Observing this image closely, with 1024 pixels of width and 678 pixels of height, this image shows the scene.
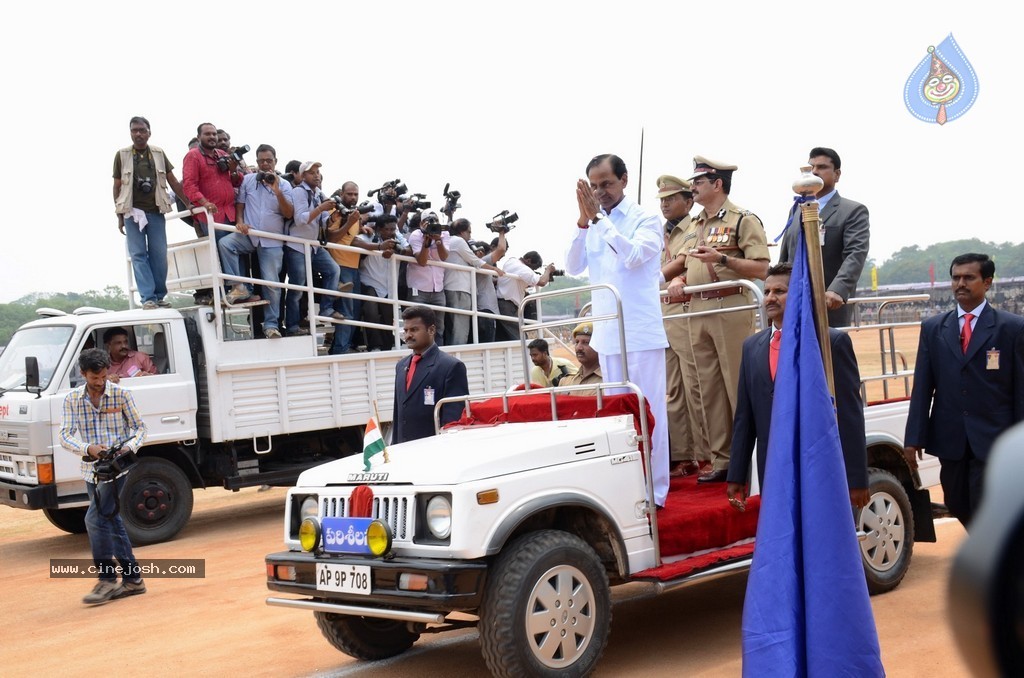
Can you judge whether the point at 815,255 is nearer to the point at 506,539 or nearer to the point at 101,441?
the point at 506,539

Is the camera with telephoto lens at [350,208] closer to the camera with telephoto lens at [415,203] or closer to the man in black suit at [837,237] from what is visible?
the camera with telephoto lens at [415,203]

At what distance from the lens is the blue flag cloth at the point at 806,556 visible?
4215 mm

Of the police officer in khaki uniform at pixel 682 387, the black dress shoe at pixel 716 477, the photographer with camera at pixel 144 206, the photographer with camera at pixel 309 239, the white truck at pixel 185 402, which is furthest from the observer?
the photographer with camera at pixel 309 239

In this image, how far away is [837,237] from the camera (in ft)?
23.6

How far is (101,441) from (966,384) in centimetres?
638

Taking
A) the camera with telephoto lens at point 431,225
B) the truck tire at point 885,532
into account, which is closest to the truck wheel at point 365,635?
the truck tire at point 885,532

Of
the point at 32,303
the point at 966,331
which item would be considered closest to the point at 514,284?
the point at 966,331

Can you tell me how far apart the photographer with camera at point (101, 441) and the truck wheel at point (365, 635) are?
10.5 ft

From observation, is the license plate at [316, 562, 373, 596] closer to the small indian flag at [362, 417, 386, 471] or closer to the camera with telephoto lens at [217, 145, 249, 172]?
the small indian flag at [362, 417, 386, 471]

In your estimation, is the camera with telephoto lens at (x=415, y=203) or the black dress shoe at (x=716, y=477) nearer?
the black dress shoe at (x=716, y=477)

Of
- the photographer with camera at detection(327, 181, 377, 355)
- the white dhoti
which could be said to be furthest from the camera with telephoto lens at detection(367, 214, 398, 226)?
the white dhoti

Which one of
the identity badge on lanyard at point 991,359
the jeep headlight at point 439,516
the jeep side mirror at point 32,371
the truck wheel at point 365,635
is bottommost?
the truck wheel at point 365,635

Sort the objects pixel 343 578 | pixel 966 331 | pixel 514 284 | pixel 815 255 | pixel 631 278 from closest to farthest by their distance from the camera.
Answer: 1. pixel 815 255
2. pixel 343 578
3. pixel 966 331
4. pixel 631 278
5. pixel 514 284

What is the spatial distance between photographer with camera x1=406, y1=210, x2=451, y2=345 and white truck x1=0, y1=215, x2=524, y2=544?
1161 millimetres
